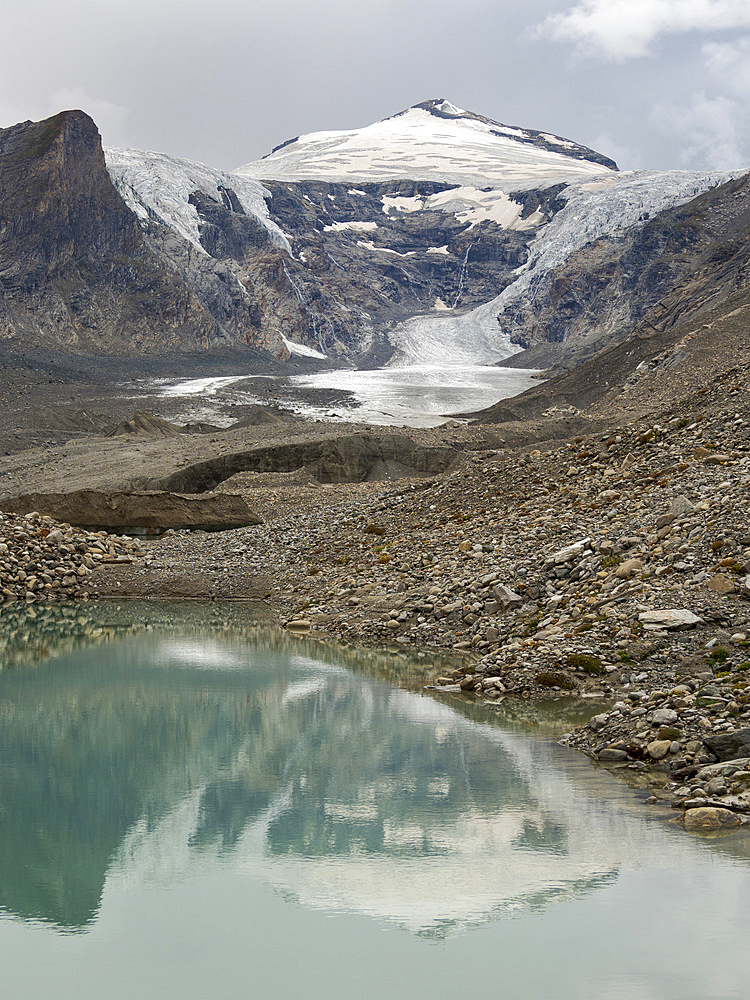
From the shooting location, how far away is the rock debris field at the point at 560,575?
A: 8.97 meters

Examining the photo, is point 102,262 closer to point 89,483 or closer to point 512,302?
point 512,302

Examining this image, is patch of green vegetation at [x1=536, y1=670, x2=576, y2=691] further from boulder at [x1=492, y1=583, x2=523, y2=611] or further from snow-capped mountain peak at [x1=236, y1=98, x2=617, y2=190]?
snow-capped mountain peak at [x1=236, y1=98, x2=617, y2=190]

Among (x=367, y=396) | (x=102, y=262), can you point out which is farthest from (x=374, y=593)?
(x=102, y=262)

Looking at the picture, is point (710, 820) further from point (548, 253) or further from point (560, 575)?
point (548, 253)

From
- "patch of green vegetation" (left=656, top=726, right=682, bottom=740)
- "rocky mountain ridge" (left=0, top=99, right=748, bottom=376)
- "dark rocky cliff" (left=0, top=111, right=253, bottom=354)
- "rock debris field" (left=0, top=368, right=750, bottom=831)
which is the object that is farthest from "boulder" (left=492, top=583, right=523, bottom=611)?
"dark rocky cliff" (left=0, top=111, right=253, bottom=354)

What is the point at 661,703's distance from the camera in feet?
29.8

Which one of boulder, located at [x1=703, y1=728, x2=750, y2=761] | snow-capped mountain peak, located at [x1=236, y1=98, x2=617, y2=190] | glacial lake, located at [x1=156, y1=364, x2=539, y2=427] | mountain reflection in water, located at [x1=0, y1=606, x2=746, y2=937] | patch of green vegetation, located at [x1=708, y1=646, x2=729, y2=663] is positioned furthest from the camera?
snow-capped mountain peak, located at [x1=236, y1=98, x2=617, y2=190]

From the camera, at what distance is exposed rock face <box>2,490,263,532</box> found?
1026 inches

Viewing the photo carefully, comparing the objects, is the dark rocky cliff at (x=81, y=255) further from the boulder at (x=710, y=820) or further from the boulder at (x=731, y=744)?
the boulder at (x=710, y=820)

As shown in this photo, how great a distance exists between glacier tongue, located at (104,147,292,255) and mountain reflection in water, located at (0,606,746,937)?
4351 inches

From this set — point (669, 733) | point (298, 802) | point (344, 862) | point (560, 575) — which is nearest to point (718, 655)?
point (669, 733)

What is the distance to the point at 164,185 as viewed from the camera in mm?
121562

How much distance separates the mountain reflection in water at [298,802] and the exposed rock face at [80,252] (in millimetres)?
94005

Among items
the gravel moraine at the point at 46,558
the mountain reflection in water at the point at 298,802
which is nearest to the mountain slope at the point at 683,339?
the mountain reflection in water at the point at 298,802
